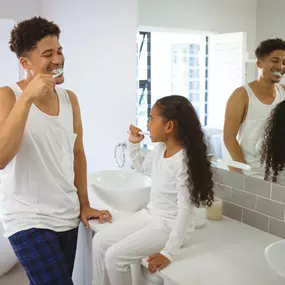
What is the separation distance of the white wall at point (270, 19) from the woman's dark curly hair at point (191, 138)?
48cm

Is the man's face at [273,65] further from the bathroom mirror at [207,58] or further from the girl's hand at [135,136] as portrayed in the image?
the girl's hand at [135,136]

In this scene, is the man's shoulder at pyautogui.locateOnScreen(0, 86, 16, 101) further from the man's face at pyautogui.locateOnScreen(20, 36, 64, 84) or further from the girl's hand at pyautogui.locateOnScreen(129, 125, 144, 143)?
the girl's hand at pyautogui.locateOnScreen(129, 125, 144, 143)

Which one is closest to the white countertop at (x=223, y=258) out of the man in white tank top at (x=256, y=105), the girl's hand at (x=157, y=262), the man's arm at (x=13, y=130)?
the girl's hand at (x=157, y=262)

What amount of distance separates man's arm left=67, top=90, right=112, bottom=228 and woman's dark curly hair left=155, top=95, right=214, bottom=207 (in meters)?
0.36

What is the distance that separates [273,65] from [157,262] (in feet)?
3.03

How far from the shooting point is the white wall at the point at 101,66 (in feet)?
7.87

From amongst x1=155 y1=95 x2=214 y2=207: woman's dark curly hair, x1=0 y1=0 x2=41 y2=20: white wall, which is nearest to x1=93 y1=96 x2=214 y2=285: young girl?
x1=155 y1=95 x2=214 y2=207: woman's dark curly hair

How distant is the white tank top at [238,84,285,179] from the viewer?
165 centimetres

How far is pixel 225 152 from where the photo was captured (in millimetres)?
→ 1841

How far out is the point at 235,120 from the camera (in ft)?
5.87

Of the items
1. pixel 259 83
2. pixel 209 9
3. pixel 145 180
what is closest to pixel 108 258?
pixel 145 180

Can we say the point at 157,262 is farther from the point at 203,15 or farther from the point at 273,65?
the point at 203,15

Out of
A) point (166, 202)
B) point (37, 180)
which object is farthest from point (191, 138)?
point (37, 180)

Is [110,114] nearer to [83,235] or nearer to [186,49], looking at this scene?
[186,49]
